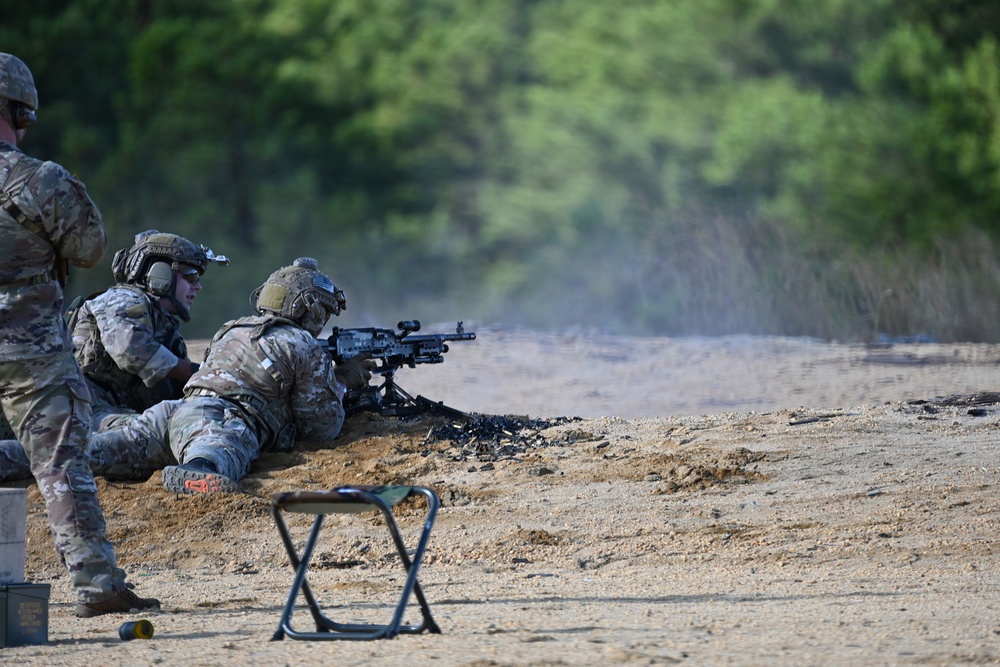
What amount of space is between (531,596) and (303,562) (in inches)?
48.9

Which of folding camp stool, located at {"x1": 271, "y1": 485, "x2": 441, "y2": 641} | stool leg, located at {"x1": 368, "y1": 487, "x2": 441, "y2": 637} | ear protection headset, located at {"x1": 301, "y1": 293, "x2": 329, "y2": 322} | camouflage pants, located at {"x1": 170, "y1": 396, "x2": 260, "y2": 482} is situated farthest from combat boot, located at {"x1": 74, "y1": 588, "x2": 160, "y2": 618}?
ear protection headset, located at {"x1": 301, "y1": 293, "x2": 329, "y2": 322}

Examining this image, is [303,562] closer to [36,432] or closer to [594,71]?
[36,432]

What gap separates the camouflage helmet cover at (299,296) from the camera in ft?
27.0

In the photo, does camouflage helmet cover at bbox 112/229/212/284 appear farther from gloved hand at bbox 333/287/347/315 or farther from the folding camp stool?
the folding camp stool

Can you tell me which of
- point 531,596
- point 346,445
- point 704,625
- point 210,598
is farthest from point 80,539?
point 346,445

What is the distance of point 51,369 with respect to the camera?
491 cm

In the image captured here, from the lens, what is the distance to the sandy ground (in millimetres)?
4332

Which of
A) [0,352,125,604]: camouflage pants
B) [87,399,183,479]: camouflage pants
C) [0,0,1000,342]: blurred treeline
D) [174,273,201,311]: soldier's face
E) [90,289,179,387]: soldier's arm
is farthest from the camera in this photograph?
[0,0,1000,342]: blurred treeline

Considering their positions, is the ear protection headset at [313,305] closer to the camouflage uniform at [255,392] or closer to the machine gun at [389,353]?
the camouflage uniform at [255,392]

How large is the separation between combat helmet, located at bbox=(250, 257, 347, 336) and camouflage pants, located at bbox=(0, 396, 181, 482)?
76cm

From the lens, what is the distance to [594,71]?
77.1 ft

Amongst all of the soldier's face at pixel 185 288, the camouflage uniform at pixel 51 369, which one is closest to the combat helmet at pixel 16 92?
the camouflage uniform at pixel 51 369

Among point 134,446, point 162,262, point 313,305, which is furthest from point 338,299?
point 134,446

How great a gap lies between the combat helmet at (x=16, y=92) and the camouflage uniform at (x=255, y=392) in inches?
113
